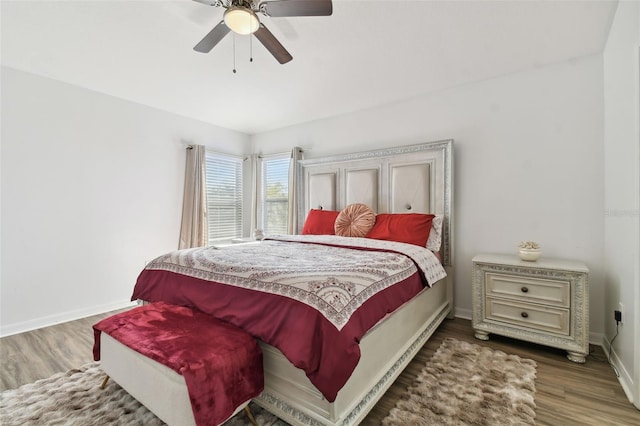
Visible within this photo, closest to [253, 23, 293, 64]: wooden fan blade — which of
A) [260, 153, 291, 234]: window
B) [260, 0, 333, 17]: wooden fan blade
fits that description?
[260, 0, 333, 17]: wooden fan blade

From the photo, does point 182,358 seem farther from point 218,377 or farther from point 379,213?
point 379,213

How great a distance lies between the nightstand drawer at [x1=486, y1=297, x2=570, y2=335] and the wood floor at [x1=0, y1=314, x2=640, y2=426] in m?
0.22

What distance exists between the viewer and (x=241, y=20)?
174 cm

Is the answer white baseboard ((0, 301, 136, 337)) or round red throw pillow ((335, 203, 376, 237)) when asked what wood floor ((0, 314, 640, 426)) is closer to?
white baseboard ((0, 301, 136, 337))

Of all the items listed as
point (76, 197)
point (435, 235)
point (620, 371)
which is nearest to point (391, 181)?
point (435, 235)

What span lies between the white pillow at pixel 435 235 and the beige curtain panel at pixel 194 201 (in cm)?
316

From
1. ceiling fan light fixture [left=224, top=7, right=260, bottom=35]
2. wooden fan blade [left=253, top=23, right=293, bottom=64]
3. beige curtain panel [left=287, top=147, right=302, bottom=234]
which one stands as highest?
wooden fan blade [left=253, top=23, right=293, bottom=64]

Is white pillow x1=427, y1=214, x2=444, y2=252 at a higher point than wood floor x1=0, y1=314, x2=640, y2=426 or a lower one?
higher

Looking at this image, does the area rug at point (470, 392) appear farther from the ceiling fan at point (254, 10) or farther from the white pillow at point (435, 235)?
the ceiling fan at point (254, 10)

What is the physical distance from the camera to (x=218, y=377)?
1.31 meters

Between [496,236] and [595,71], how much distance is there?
1.65 meters

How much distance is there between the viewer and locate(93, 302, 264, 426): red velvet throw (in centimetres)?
126

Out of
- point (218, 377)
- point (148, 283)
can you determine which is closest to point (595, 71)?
point (218, 377)

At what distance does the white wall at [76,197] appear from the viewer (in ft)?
9.32
